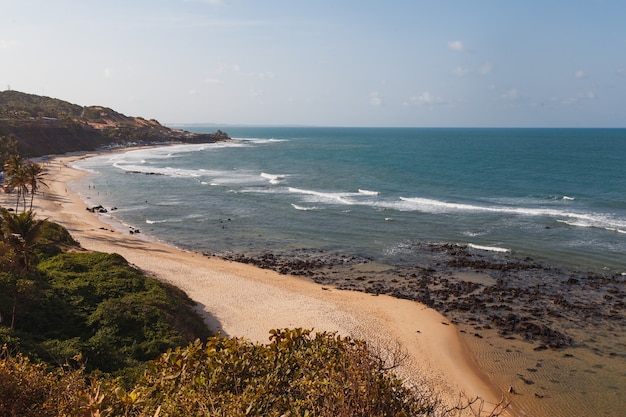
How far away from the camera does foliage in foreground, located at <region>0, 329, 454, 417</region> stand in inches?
309

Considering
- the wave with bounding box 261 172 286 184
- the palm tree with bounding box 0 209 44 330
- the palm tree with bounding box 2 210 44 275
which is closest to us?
the palm tree with bounding box 0 209 44 330

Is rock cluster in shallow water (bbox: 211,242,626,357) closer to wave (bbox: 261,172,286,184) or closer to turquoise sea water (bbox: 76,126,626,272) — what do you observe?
turquoise sea water (bbox: 76,126,626,272)

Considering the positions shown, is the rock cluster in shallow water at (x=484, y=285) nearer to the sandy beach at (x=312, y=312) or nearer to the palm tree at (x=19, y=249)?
the sandy beach at (x=312, y=312)

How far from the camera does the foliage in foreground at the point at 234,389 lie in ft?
25.7

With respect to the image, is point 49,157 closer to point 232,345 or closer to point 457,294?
point 457,294

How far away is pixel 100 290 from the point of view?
2362 centimetres

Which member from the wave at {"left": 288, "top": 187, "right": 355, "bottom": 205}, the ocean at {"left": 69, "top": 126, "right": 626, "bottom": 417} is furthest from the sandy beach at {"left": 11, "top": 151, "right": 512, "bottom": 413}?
the wave at {"left": 288, "top": 187, "right": 355, "bottom": 205}

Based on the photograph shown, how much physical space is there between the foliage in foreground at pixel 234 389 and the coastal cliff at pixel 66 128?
96.0 metres

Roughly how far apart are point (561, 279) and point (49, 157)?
100 m

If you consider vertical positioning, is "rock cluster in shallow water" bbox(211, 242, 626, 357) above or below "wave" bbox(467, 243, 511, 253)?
below

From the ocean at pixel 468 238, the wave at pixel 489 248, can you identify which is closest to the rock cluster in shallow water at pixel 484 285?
the ocean at pixel 468 238

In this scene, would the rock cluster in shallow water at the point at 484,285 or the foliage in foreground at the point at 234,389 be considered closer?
the foliage in foreground at the point at 234,389

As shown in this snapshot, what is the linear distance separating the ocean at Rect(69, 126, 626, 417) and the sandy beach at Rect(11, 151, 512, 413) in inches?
57.6

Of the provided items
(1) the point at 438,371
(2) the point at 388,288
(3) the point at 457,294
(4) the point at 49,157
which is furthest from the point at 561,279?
(4) the point at 49,157
